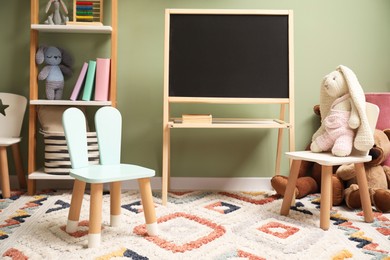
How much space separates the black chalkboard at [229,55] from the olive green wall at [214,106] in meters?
0.35

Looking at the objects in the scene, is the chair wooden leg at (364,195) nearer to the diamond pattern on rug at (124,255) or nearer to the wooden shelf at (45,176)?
the diamond pattern on rug at (124,255)

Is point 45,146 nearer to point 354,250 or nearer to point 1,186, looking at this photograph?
point 1,186

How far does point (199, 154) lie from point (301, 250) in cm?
120

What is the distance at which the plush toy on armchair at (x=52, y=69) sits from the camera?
2.42 metres

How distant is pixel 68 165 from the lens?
7.78 feet

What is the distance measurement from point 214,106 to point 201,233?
109 centimetres

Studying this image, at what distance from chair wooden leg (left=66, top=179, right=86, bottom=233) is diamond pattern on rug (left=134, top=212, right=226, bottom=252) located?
0.27 metres

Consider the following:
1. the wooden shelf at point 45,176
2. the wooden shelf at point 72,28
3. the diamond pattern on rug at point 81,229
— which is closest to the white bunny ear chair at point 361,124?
the diamond pattern on rug at point 81,229

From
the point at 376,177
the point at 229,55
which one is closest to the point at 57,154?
the point at 229,55

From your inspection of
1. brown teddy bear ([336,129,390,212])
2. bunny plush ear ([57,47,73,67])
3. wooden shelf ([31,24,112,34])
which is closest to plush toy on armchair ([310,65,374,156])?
brown teddy bear ([336,129,390,212])

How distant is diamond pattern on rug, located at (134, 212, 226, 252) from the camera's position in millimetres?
1608

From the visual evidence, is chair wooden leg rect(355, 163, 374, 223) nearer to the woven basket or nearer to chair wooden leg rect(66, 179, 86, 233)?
chair wooden leg rect(66, 179, 86, 233)

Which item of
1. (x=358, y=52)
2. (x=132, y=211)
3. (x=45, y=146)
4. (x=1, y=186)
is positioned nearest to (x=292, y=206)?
(x=132, y=211)

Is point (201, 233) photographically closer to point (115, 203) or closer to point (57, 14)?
point (115, 203)
